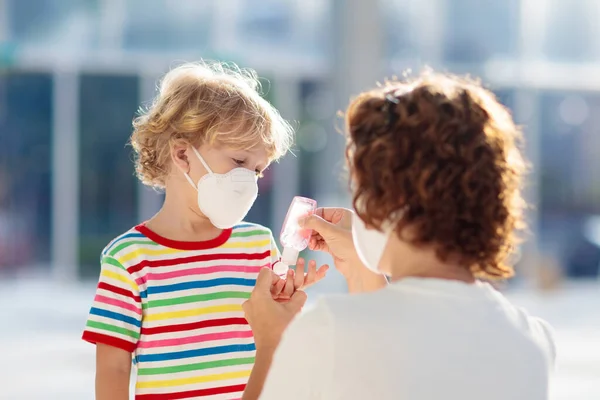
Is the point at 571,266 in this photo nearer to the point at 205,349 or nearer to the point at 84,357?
the point at 84,357

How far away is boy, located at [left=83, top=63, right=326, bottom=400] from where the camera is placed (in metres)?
1.86

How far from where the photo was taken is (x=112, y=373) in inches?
71.4

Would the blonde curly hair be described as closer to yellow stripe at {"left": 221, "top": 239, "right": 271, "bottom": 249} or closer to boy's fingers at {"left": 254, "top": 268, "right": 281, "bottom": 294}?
yellow stripe at {"left": 221, "top": 239, "right": 271, "bottom": 249}

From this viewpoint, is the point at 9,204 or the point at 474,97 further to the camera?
the point at 9,204

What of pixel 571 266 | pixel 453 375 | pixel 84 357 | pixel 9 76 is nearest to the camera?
pixel 453 375

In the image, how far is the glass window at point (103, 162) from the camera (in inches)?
452

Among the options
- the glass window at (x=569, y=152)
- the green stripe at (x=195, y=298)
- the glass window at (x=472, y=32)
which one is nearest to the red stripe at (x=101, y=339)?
the green stripe at (x=195, y=298)

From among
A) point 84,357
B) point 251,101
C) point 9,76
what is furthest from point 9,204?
point 251,101

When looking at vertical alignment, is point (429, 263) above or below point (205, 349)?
above

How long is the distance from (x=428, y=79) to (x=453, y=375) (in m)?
0.47

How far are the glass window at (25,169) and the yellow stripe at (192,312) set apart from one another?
10.0m

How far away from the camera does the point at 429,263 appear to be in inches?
54.6

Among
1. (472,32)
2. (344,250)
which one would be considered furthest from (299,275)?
(472,32)

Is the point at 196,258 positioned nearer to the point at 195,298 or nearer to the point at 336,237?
the point at 195,298
